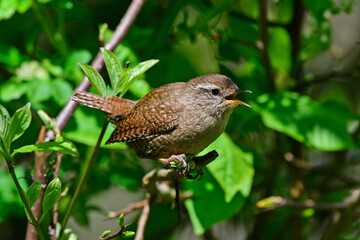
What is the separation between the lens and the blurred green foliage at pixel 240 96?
2.11 meters

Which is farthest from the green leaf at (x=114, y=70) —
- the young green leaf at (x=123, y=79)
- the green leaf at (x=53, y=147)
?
the green leaf at (x=53, y=147)

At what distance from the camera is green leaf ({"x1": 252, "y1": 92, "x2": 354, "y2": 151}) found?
211 cm

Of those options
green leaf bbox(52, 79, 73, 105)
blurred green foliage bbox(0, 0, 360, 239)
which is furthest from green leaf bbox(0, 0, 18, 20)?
green leaf bbox(52, 79, 73, 105)

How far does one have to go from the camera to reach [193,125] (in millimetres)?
1882

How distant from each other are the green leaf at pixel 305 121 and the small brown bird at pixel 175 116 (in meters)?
0.22

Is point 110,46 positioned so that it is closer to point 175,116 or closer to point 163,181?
point 175,116

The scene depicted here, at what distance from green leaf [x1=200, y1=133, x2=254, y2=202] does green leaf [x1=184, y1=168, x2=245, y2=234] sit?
0.07 meters

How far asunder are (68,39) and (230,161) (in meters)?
1.55

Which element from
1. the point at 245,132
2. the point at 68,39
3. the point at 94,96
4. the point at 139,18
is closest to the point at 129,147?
the point at 94,96

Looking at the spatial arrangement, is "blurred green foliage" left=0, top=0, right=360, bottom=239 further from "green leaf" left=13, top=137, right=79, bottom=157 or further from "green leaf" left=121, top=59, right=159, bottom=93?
"green leaf" left=121, top=59, right=159, bottom=93

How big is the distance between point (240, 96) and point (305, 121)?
0.38 m

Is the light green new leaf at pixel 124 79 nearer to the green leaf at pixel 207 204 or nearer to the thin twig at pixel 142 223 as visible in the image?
the thin twig at pixel 142 223

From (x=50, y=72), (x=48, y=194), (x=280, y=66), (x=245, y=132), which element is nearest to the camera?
(x=48, y=194)

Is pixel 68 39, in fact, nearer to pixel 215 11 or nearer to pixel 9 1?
pixel 9 1
